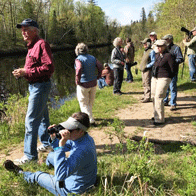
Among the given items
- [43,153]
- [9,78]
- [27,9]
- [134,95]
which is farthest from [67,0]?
[43,153]

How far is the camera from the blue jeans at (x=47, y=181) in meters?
2.47

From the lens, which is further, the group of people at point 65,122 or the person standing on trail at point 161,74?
the person standing on trail at point 161,74

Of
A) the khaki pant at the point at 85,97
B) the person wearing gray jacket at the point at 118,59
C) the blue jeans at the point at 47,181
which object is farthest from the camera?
the person wearing gray jacket at the point at 118,59

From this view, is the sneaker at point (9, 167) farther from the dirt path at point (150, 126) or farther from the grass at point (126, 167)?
the dirt path at point (150, 126)

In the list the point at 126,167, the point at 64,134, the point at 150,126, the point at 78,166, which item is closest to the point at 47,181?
the point at 78,166

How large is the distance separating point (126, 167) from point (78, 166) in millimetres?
1064

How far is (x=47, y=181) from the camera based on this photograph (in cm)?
259

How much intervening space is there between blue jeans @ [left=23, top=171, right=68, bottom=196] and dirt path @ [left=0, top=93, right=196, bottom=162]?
138 cm

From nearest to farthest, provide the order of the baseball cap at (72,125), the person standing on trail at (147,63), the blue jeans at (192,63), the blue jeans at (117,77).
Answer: the baseball cap at (72,125) → the person standing on trail at (147,63) → the blue jeans at (117,77) → the blue jeans at (192,63)

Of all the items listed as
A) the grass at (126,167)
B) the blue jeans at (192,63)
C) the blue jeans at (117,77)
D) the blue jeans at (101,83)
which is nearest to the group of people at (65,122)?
the grass at (126,167)

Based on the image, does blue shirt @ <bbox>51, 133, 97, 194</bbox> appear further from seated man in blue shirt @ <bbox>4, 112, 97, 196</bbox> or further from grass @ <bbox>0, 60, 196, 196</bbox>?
grass @ <bbox>0, 60, 196, 196</bbox>

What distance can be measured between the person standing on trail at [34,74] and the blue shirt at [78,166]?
45.7 inches

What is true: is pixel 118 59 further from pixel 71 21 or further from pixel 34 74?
pixel 71 21

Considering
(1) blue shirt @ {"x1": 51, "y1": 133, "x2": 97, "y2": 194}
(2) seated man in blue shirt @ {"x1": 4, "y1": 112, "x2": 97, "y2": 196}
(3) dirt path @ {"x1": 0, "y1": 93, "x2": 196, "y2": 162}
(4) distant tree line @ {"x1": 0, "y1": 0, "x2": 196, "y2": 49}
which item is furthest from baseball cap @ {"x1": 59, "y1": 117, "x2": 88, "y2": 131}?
(4) distant tree line @ {"x1": 0, "y1": 0, "x2": 196, "y2": 49}
